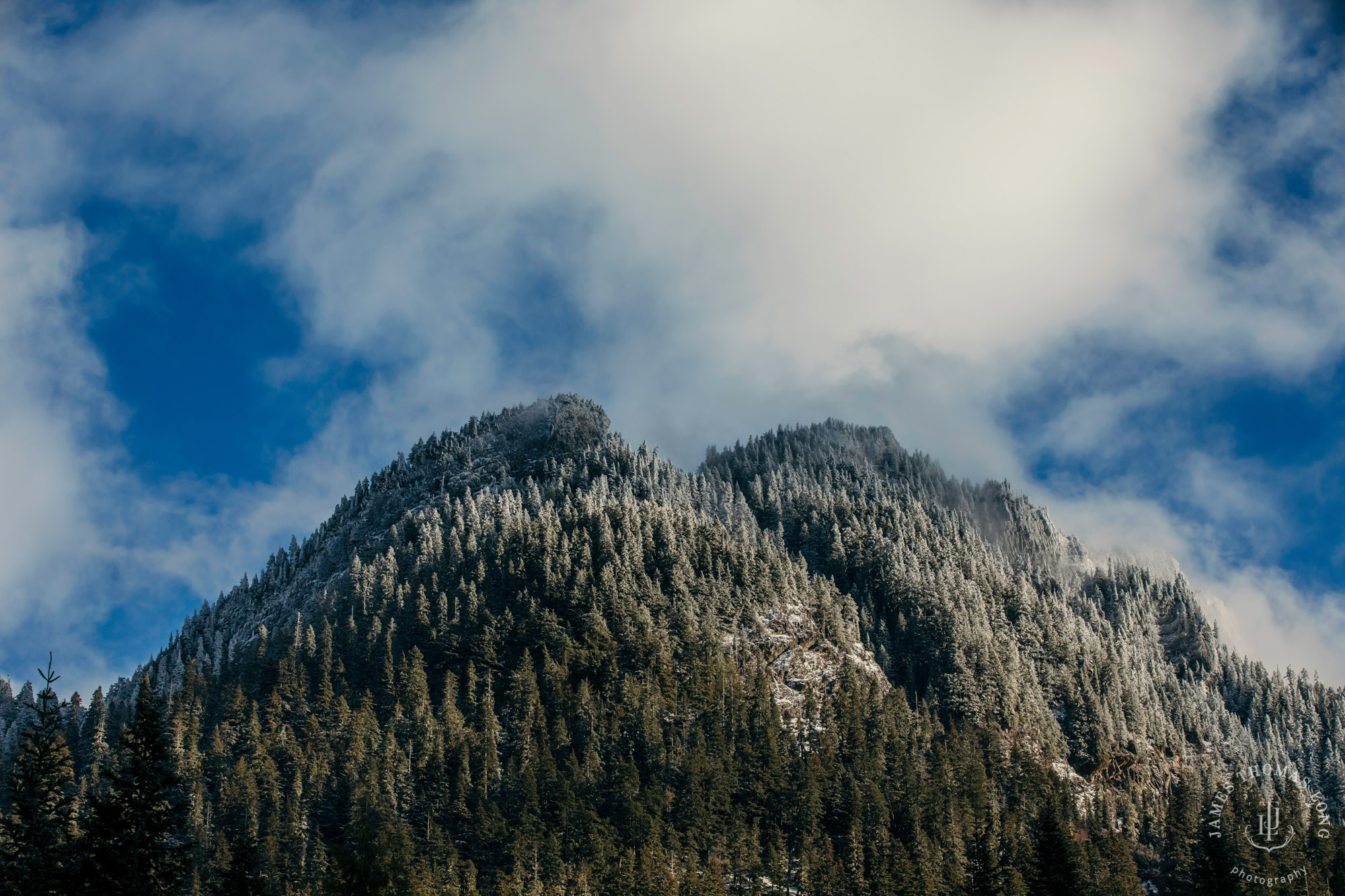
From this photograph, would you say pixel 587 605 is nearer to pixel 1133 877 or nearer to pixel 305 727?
pixel 305 727

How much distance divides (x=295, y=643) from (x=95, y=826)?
13562 centimetres

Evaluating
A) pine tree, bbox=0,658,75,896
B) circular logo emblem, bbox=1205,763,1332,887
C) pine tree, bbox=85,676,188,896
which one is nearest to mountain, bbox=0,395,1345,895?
circular logo emblem, bbox=1205,763,1332,887

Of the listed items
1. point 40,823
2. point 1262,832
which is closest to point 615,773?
point 1262,832

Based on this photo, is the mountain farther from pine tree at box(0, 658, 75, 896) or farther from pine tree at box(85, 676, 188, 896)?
pine tree at box(85, 676, 188, 896)

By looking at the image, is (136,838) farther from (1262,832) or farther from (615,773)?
(1262,832)

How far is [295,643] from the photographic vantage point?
194 m

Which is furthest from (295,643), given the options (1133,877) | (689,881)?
(1133,877)

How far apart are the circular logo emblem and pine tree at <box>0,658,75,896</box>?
315 ft

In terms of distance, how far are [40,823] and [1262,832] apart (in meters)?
159

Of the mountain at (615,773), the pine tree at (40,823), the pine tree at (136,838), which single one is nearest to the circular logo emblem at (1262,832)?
the mountain at (615,773)

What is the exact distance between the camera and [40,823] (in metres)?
66.8

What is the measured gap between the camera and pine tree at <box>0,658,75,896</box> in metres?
63.2

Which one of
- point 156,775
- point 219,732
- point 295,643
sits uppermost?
point 295,643

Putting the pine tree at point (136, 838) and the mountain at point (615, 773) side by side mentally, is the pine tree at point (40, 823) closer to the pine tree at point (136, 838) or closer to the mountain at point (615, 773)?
the pine tree at point (136, 838)
